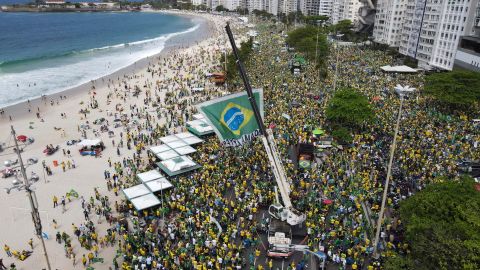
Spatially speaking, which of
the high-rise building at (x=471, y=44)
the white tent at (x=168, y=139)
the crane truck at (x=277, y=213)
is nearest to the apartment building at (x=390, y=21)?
the high-rise building at (x=471, y=44)

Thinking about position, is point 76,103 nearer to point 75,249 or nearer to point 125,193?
point 125,193

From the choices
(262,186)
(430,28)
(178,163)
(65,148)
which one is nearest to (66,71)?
(65,148)

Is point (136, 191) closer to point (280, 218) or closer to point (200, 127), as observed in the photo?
point (280, 218)

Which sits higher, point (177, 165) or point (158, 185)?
point (177, 165)

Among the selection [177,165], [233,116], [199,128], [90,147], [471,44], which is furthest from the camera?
[471,44]

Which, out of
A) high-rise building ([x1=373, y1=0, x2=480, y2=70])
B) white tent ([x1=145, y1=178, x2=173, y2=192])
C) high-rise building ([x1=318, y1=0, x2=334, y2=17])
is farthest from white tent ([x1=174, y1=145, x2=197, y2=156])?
high-rise building ([x1=318, y1=0, x2=334, y2=17])

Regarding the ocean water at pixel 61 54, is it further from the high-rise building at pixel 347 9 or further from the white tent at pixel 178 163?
the high-rise building at pixel 347 9
